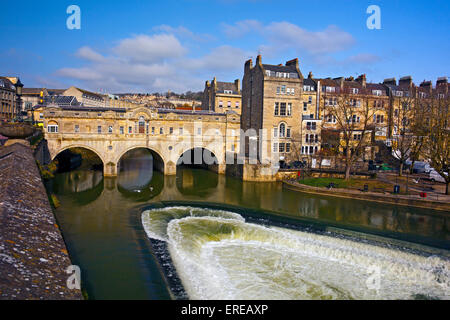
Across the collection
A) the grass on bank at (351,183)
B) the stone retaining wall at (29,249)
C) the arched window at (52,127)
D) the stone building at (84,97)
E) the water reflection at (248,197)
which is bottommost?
the water reflection at (248,197)

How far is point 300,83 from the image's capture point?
4144cm

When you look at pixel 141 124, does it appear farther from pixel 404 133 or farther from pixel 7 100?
pixel 7 100

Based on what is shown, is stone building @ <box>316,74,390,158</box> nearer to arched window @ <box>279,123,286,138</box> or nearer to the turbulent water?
arched window @ <box>279,123,286,138</box>

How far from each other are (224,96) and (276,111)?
56.5 feet

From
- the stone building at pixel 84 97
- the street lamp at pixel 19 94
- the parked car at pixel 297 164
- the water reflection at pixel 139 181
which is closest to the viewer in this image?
the water reflection at pixel 139 181

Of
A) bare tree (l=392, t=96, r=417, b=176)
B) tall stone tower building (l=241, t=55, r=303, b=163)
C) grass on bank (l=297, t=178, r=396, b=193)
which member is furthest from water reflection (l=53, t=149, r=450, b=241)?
bare tree (l=392, t=96, r=417, b=176)

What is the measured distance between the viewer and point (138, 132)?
39.8 m

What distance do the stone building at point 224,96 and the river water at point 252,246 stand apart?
28380 millimetres

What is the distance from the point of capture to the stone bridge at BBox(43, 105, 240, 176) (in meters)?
36.9

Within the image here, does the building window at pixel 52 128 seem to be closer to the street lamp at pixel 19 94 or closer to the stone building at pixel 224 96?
the stone building at pixel 224 96

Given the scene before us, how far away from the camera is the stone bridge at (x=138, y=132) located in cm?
3688

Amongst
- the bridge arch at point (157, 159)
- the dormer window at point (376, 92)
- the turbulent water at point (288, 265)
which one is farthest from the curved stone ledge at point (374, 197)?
the dormer window at point (376, 92)

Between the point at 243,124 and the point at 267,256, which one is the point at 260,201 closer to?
the point at 267,256

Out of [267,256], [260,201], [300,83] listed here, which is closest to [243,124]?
[300,83]
